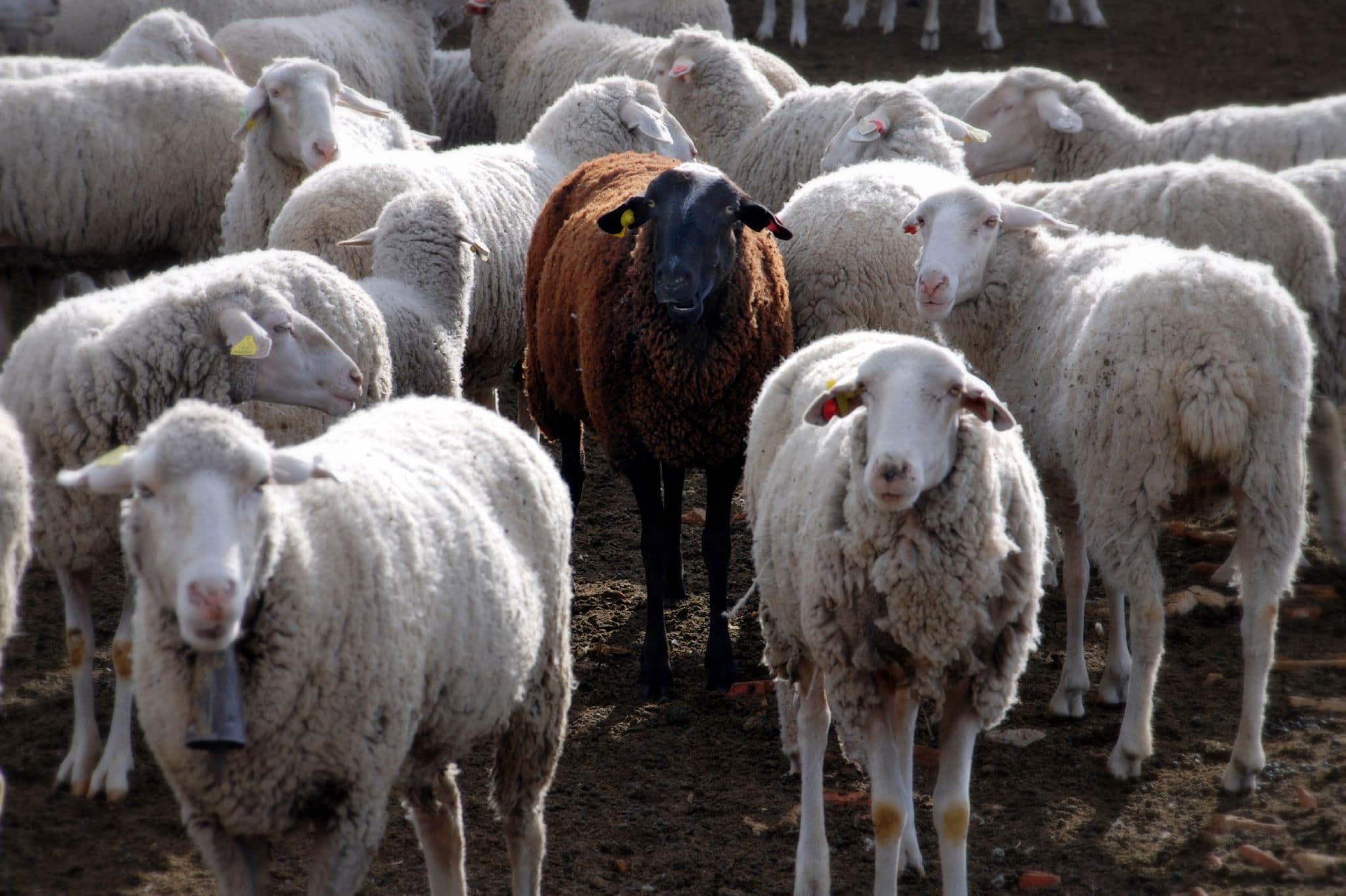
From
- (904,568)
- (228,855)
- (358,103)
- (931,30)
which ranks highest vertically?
(358,103)

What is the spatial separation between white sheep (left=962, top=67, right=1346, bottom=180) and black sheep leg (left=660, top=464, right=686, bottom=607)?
10.3 ft

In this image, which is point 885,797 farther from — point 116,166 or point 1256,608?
point 116,166

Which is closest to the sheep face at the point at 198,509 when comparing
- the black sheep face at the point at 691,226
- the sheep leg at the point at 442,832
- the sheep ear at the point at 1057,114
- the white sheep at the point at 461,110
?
the sheep leg at the point at 442,832

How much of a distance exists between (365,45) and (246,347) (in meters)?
6.14

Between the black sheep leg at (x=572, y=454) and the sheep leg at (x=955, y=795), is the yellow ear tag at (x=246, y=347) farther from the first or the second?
the sheep leg at (x=955, y=795)

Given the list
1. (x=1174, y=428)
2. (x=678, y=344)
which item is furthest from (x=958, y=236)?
(x=1174, y=428)

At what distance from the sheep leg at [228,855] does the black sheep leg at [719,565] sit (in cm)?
238

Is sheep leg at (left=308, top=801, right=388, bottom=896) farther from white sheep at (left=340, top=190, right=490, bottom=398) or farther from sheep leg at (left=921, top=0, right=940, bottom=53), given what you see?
sheep leg at (left=921, top=0, right=940, bottom=53)

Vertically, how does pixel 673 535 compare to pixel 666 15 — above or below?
below

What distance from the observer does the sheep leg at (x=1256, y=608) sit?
13.6ft

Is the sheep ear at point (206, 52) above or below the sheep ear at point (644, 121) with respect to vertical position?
above

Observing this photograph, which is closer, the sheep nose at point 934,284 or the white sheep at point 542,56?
the sheep nose at point 934,284

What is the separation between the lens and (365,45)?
9.51 metres

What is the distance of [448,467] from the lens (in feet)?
10.8
